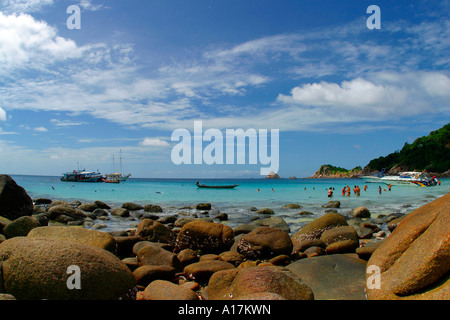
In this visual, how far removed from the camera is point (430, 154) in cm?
11825

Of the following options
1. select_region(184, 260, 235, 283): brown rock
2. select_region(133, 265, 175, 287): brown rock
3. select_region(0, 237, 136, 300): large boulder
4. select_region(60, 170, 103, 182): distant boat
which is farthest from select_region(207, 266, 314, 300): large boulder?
select_region(60, 170, 103, 182): distant boat

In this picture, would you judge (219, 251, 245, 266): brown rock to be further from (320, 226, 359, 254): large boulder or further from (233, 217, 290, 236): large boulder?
(233, 217, 290, 236): large boulder

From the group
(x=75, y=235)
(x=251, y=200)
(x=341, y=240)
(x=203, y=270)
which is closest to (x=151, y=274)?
(x=203, y=270)

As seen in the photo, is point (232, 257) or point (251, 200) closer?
point (232, 257)

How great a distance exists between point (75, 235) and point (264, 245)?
17.7ft

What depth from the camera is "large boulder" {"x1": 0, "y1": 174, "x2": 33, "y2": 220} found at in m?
16.1

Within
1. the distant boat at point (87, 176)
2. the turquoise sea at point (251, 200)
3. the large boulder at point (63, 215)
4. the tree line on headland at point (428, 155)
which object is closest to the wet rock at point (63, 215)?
the large boulder at point (63, 215)

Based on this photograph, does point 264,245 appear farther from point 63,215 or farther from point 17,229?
point 63,215

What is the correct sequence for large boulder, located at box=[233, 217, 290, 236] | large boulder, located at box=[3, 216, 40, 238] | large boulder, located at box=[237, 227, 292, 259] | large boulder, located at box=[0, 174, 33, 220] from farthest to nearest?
large boulder, located at box=[0, 174, 33, 220] < large boulder, located at box=[233, 217, 290, 236] < large boulder, located at box=[3, 216, 40, 238] < large boulder, located at box=[237, 227, 292, 259]

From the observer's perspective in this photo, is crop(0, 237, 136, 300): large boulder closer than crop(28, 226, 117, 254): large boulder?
Yes

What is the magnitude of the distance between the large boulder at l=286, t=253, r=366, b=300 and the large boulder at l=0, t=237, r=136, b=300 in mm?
4063

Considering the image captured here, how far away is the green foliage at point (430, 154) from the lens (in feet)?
380
